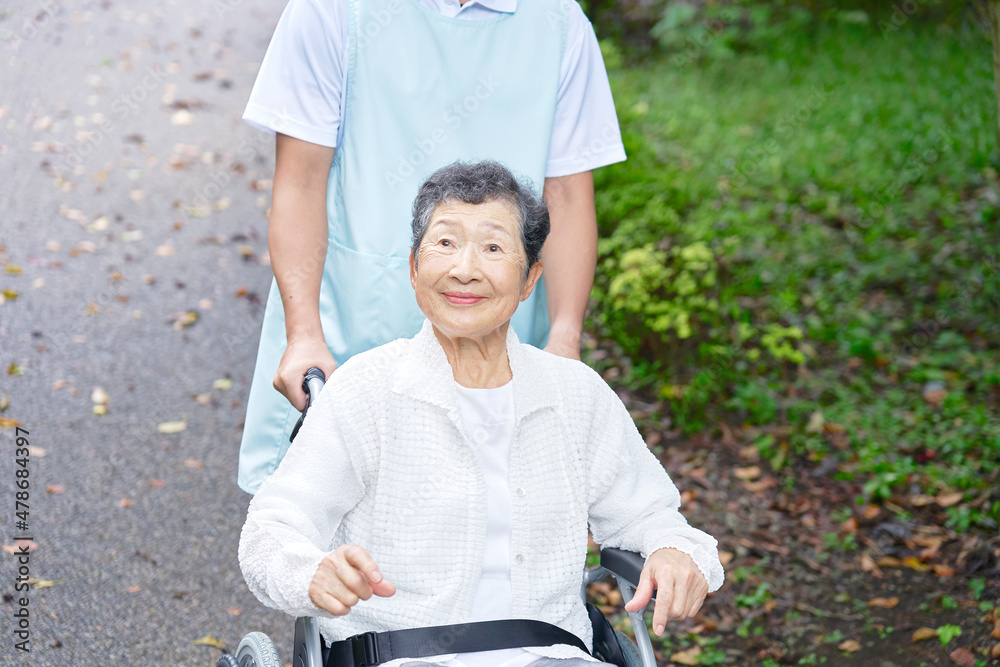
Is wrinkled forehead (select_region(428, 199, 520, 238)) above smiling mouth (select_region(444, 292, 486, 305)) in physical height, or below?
above

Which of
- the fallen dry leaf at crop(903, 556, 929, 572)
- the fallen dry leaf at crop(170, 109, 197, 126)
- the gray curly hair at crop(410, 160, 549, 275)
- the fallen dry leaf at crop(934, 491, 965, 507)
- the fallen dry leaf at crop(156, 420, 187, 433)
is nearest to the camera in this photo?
the gray curly hair at crop(410, 160, 549, 275)

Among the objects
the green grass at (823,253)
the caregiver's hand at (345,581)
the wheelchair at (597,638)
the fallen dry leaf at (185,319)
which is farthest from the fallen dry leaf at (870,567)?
the fallen dry leaf at (185,319)

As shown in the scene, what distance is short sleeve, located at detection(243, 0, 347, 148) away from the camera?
217cm

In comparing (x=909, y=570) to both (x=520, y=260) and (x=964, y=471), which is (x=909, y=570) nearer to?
(x=964, y=471)

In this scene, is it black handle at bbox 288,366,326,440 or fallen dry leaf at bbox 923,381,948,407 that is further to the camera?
fallen dry leaf at bbox 923,381,948,407

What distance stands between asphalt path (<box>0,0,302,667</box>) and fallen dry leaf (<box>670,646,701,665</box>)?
1408 millimetres

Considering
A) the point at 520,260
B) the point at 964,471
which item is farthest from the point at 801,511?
the point at 520,260

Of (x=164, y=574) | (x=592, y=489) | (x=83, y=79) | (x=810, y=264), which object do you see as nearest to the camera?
(x=592, y=489)

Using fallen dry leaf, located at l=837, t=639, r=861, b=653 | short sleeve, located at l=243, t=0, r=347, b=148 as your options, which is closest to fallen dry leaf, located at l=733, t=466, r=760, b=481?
fallen dry leaf, located at l=837, t=639, r=861, b=653

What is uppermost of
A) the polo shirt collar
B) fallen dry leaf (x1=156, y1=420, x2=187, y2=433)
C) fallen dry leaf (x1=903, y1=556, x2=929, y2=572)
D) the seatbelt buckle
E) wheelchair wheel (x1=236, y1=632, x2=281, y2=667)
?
the polo shirt collar

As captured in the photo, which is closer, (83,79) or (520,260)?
(520,260)

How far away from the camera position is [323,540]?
1.96 m

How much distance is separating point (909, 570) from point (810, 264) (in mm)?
3317

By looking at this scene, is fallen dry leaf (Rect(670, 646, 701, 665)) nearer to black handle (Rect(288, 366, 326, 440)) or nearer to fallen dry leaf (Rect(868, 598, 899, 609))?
fallen dry leaf (Rect(868, 598, 899, 609))
